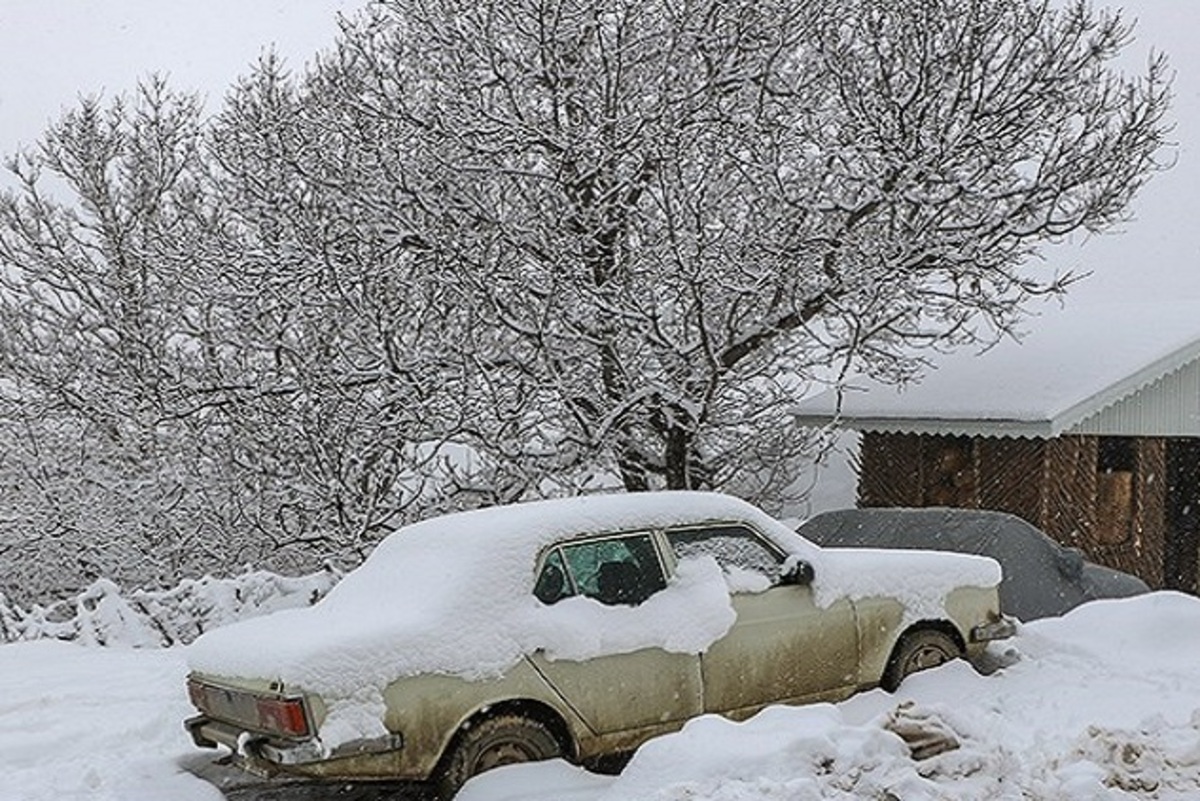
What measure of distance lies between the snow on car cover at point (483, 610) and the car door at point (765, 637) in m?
0.09

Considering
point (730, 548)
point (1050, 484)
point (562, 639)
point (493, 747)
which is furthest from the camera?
point (1050, 484)

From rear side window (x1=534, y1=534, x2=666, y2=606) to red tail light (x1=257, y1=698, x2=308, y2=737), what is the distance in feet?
4.41

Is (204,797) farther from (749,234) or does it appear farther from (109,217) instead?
(109,217)

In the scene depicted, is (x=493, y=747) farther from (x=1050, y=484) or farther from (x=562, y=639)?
(x=1050, y=484)

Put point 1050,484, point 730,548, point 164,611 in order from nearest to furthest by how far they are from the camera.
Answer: point 730,548
point 164,611
point 1050,484

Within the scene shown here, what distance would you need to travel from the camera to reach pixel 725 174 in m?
14.9

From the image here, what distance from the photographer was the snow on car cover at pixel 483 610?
5.81m

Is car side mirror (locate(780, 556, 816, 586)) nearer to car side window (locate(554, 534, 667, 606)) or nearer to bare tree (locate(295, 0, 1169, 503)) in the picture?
car side window (locate(554, 534, 667, 606))

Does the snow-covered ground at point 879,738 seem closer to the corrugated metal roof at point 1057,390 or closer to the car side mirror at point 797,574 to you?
the car side mirror at point 797,574

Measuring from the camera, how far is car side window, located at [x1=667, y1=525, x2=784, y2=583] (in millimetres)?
7027

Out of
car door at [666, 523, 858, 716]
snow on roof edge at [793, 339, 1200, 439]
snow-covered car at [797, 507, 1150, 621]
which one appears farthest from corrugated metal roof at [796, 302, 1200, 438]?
car door at [666, 523, 858, 716]

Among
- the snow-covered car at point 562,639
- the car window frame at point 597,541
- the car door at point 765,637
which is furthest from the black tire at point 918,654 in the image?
the car window frame at point 597,541

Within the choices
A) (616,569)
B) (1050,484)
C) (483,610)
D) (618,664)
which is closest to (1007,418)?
(1050,484)

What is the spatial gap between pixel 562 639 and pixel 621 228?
9.18 m
